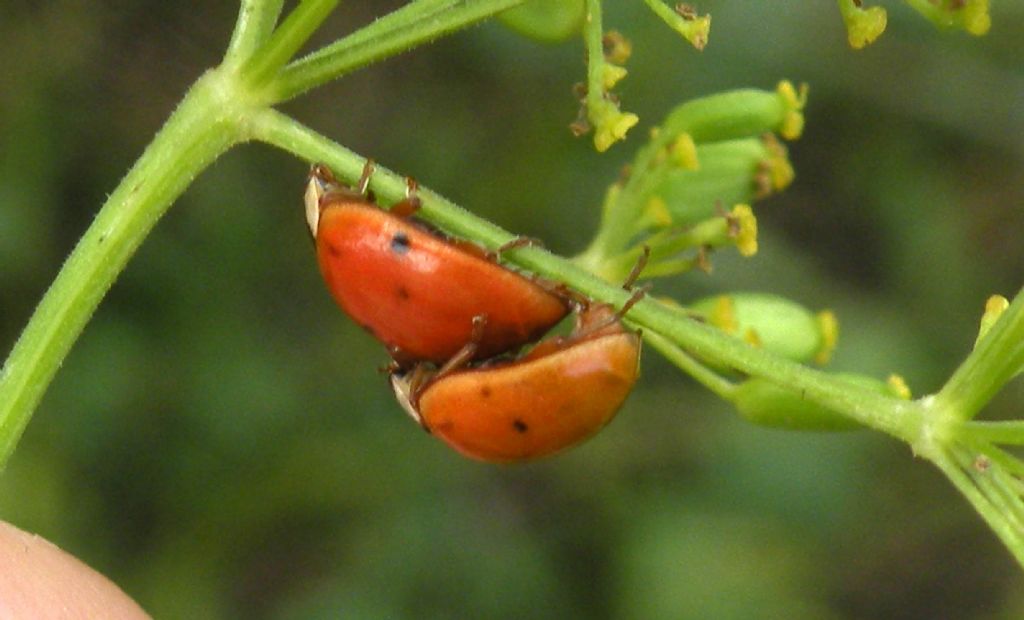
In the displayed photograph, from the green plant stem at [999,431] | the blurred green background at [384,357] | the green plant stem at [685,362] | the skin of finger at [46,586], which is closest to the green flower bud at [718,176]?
the green plant stem at [685,362]

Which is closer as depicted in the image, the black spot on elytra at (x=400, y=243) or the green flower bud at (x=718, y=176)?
the black spot on elytra at (x=400, y=243)

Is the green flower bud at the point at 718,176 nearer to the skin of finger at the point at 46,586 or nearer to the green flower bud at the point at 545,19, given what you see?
the green flower bud at the point at 545,19

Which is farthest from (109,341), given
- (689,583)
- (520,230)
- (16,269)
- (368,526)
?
(689,583)

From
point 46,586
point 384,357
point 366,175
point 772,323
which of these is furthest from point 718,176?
point 384,357

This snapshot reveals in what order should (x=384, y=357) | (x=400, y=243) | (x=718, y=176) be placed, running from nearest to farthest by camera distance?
(x=400, y=243), (x=718, y=176), (x=384, y=357)

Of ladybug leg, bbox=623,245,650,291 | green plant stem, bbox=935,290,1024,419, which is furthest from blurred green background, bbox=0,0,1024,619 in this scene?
green plant stem, bbox=935,290,1024,419

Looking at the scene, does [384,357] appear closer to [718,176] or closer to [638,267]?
[718,176]
